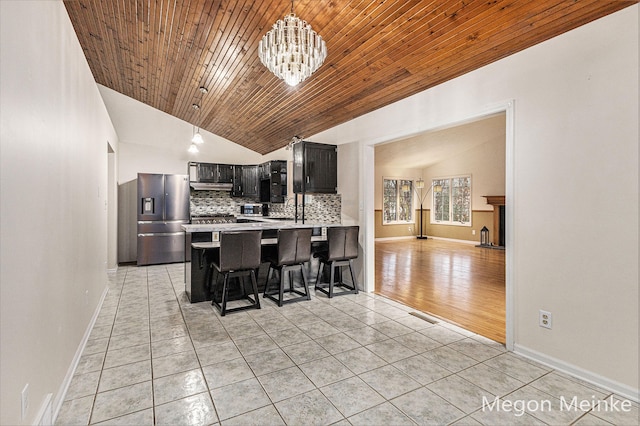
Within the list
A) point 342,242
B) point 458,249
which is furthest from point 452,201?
point 342,242

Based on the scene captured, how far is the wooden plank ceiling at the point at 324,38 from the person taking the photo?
2299 mm

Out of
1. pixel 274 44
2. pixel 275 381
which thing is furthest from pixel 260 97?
pixel 275 381

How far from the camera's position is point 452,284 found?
4.83 m

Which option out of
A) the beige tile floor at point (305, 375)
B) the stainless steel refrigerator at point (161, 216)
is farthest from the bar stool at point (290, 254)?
the stainless steel refrigerator at point (161, 216)

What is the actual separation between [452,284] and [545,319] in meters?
2.42

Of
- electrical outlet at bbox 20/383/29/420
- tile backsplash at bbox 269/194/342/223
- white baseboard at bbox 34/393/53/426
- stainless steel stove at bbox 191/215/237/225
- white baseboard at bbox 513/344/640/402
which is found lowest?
white baseboard at bbox 513/344/640/402

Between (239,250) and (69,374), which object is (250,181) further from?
(69,374)

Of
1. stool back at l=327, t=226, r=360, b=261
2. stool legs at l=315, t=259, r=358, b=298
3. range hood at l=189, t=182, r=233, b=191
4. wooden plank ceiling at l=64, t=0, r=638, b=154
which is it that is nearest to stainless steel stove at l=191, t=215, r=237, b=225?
range hood at l=189, t=182, r=233, b=191

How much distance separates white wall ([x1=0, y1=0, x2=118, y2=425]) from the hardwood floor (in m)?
3.34

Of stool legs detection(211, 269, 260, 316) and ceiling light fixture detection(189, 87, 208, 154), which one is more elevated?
ceiling light fixture detection(189, 87, 208, 154)

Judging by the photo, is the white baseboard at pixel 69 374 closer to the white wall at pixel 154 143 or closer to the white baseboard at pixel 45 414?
the white baseboard at pixel 45 414

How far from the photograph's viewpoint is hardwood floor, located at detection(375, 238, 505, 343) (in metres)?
3.44

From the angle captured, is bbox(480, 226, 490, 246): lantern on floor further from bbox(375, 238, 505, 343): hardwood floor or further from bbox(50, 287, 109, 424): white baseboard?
bbox(50, 287, 109, 424): white baseboard

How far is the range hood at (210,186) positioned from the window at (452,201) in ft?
23.6
